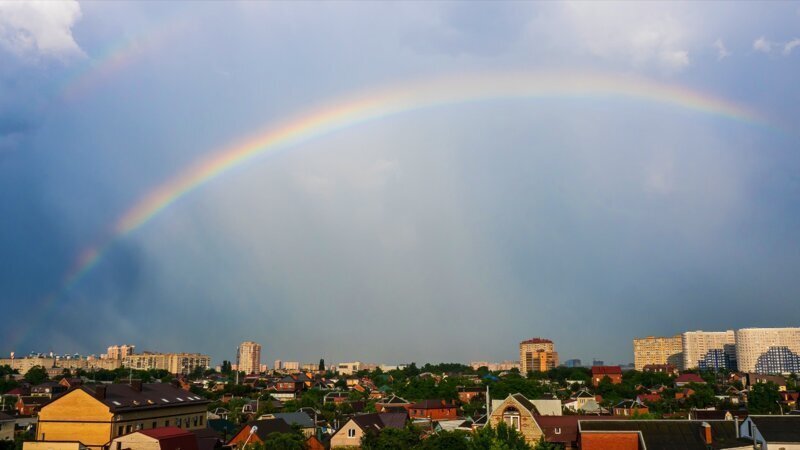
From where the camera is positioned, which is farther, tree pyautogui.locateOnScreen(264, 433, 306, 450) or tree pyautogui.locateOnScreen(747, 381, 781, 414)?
tree pyautogui.locateOnScreen(747, 381, 781, 414)

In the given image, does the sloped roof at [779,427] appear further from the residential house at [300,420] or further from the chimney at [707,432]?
the residential house at [300,420]

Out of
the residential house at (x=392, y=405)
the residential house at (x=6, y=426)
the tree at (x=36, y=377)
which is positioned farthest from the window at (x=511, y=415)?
the tree at (x=36, y=377)

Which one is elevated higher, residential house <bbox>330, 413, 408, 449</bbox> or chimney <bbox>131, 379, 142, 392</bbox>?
chimney <bbox>131, 379, 142, 392</bbox>

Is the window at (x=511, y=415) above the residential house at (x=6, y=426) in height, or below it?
above

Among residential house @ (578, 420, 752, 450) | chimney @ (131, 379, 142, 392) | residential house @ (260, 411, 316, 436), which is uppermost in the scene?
chimney @ (131, 379, 142, 392)

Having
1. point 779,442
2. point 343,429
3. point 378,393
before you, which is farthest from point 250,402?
point 779,442

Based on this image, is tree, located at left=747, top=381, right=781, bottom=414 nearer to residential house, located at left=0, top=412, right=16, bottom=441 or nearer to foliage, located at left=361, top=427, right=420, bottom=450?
foliage, located at left=361, top=427, right=420, bottom=450

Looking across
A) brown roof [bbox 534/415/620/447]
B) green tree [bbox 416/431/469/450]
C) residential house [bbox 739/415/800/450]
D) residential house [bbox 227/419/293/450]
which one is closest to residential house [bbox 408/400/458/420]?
residential house [bbox 227/419/293/450]
